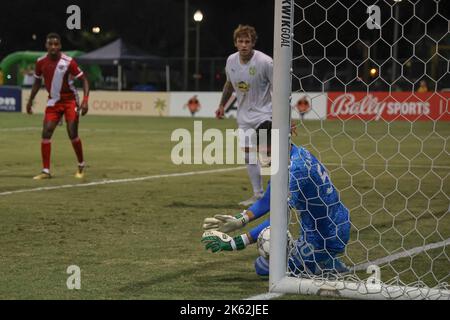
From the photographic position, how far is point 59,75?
44.1 ft

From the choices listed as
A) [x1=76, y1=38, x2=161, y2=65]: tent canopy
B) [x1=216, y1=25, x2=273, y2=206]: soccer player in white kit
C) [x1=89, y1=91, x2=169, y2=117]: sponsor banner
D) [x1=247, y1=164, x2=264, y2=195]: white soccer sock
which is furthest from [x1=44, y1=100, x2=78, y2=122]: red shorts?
[x1=76, y1=38, x2=161, y2=65]: tent canopy

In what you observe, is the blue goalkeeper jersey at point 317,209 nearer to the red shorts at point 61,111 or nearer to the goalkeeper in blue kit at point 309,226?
the goalkeeper in blue kit at point 309,226

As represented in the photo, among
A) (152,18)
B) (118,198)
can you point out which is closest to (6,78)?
(152,18)

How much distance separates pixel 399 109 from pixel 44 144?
19147 mm

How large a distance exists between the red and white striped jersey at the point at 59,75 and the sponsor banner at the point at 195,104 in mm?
19509

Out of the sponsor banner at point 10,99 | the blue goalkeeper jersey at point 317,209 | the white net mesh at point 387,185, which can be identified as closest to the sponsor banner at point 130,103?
the sponsor banner at point 10,99

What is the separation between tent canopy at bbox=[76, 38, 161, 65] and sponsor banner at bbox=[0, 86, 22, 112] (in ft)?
25.1

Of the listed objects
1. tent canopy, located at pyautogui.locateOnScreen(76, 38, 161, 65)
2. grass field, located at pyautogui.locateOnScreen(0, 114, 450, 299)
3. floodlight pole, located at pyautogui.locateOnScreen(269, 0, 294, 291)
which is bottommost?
grass field, located at pyautogui.locateOnScreen(0, 114, 450, 299)

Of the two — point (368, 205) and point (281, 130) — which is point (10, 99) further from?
point (281, 130)

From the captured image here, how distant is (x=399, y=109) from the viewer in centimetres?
3038

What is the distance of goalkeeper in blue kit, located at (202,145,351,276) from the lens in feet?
20.3

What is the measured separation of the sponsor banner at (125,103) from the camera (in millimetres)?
35375

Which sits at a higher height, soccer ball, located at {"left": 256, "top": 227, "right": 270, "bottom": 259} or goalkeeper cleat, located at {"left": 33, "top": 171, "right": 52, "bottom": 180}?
soccer ball, located at {"left": 256, "top": 227, "right": 270, "bottom": 259}

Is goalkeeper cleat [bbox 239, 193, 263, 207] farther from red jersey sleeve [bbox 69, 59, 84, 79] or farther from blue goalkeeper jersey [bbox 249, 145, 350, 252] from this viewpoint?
red jersey sleeve [bbox 69, 59, 84, 79]
